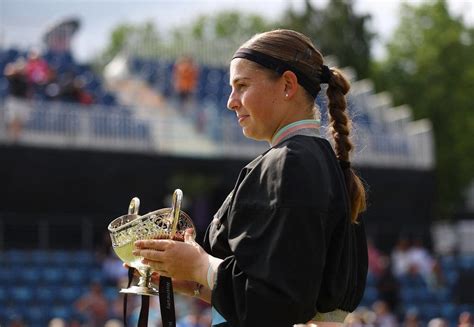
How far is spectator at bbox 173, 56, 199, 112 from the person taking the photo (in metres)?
18.9

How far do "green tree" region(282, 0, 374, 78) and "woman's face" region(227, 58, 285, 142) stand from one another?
3411 cm

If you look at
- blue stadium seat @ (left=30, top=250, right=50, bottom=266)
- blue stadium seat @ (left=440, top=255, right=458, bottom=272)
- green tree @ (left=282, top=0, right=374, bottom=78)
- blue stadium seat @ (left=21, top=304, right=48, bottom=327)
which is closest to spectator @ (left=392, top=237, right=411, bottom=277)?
blue stadium seat @ (left=440, top=255, right=458, bottom=272)

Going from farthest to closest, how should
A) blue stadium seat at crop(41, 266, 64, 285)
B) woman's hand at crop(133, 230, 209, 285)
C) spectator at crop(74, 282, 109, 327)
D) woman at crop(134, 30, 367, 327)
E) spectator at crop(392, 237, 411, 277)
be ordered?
spectator at crop(392, 237, 411, 277) → blue stadium seat at crop(41, 266, 64, 285) → spectator at crop(74, 282, 109, 327) → woman's hand at crop(133, 230, 209, 285) → woman at crop(134, 30, 367, 327)

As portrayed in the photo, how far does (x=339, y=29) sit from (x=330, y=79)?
3528 centimetres

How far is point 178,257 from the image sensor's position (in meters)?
2.71

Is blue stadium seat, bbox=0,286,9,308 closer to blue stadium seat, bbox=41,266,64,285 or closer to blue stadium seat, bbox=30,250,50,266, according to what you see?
blue stadium seat, bbox=41,266,64,285

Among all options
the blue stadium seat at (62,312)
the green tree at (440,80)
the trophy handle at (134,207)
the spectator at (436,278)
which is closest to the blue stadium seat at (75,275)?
the blue stadium seat at (62,312)

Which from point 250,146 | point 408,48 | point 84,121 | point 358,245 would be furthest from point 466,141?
point 358,245

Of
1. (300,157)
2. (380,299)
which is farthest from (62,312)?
(300,157)

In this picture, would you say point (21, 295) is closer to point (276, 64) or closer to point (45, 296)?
point (45, 296)

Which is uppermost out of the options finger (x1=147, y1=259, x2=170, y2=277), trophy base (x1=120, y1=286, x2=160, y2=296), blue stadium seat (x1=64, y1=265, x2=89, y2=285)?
finger (x1=147, y1=259, x2=170, y2=277)

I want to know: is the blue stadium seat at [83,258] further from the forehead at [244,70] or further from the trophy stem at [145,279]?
the forehead at [244,70]

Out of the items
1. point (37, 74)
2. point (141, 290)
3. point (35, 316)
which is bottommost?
point (35, 316)

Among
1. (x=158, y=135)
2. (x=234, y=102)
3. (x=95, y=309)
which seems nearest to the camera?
(x=234, y=102)
